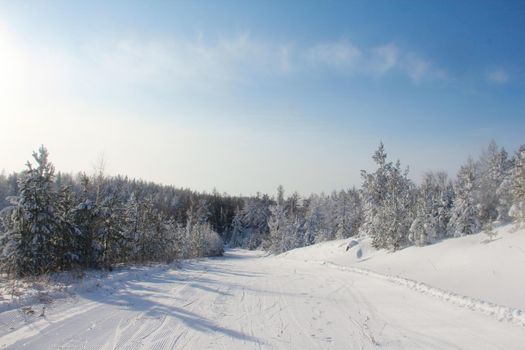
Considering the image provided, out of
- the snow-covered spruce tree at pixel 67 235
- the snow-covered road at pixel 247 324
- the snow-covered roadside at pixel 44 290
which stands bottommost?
the snow-covered road at pixel 247 324

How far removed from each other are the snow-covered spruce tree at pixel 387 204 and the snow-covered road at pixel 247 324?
25.3m

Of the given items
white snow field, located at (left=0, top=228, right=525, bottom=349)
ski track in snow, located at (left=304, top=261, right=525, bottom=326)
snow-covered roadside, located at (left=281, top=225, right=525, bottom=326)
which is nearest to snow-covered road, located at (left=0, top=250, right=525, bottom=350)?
white snow field, located at (left=0, top=228, right=525, bottom=349)

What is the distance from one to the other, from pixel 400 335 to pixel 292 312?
Result: 3.55 m

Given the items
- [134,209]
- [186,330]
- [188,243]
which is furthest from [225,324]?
[188,243]

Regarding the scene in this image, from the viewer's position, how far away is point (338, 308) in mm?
13258

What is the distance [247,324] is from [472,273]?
522 inches

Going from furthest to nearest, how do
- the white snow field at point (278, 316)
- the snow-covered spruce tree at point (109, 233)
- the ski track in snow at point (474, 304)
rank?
the snow-covered spruce tree at point (109, 233)
the ski track in snow at point (474, 304)
the white snow field at point (278, 316)

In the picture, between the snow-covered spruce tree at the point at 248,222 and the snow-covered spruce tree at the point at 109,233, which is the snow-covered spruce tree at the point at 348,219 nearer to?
the snow-covered spruce tree at the point at 248,222

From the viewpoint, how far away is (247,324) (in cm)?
1013

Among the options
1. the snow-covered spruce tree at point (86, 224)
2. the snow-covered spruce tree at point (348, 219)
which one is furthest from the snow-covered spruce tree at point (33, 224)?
the snow-covered spruce tree at point (348, 219)

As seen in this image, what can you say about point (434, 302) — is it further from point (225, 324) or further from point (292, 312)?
point (225, 324)

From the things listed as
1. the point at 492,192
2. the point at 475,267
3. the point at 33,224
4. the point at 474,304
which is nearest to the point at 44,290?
the point at 33,224

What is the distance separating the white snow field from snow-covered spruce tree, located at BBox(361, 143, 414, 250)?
20.0 m

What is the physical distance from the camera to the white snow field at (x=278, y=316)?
8.30 meters
